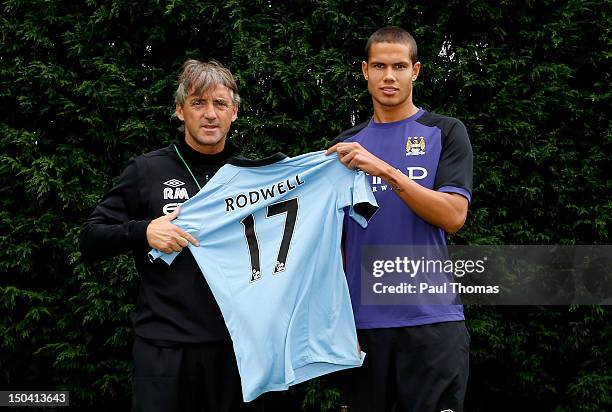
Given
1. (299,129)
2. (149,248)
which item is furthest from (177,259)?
(299,129)

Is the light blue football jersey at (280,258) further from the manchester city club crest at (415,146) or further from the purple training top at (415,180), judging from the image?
the manchester city club crest at (415,146)

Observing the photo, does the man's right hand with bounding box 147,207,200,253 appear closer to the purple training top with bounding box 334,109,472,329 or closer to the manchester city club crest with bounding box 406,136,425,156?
the purple training top with bounding box 334,109,472,329

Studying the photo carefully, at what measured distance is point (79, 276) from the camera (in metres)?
5.29

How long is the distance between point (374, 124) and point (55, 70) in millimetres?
3355

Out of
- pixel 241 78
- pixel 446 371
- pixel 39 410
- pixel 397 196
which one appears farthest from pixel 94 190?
pixel 446 371

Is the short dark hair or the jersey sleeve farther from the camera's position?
the short dark hair

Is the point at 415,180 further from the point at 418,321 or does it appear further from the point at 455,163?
the point at 418,321

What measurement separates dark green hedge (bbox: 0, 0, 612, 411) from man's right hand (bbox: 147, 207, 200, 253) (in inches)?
94.8

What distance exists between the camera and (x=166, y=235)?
2.98 metres

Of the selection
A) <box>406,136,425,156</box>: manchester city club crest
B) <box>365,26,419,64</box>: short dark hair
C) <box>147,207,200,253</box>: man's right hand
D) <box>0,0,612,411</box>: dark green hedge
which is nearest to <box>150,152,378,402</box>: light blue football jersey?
<box>147,207,200,253</box>: man's right hand

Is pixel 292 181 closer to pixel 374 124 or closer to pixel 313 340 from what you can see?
pixel 374 124

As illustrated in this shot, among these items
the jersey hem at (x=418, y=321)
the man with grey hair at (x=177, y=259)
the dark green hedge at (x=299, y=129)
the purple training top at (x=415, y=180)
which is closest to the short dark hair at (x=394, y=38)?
the purple training top at (x=415, y=180)

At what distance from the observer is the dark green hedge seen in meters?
5.43

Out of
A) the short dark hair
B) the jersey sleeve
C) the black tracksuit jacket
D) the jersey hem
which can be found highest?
the short dark hair
